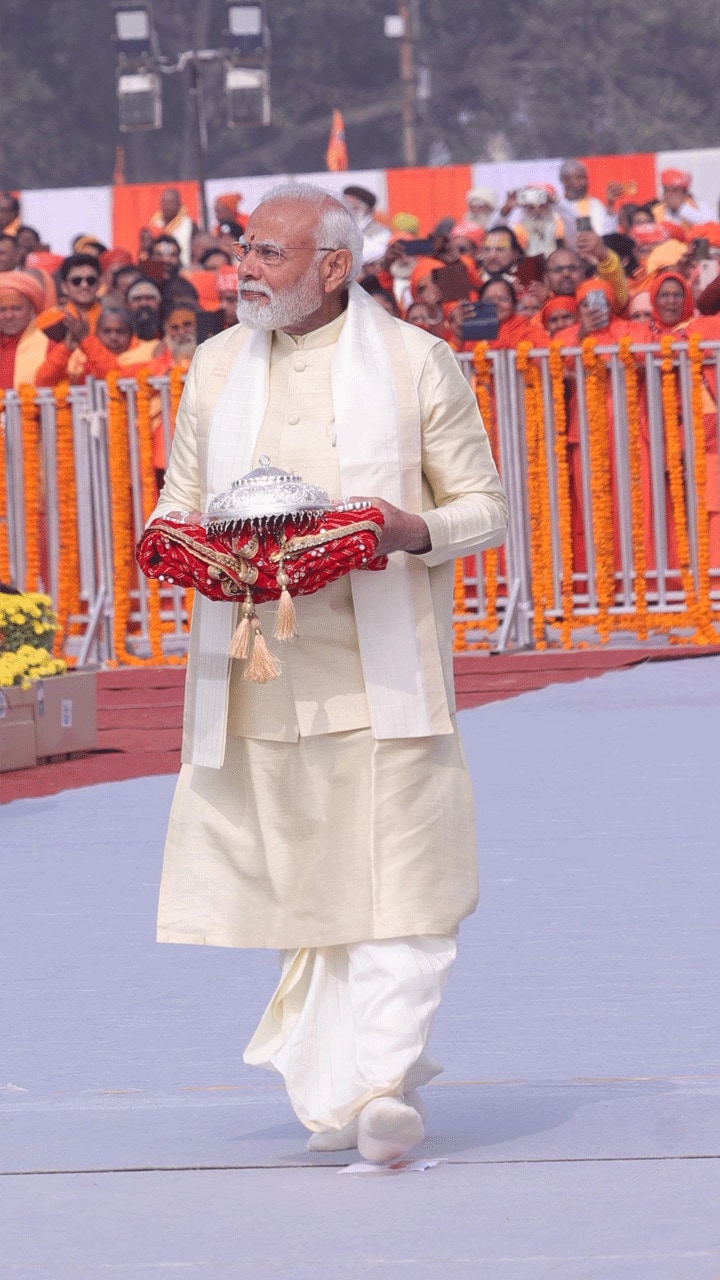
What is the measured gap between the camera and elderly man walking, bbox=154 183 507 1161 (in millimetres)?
4168

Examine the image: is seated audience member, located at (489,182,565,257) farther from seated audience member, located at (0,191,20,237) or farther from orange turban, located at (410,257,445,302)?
seated audience member, located at (0,191,20,237)

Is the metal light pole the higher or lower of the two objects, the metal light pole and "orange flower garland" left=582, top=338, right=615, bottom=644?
the higher

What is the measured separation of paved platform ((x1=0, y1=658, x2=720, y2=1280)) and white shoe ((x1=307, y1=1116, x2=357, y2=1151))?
3cm

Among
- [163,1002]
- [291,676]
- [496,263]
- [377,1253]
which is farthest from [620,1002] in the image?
[496,263]

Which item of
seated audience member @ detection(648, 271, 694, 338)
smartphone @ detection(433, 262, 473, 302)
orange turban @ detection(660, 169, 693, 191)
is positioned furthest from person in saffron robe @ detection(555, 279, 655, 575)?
orange turban @ detection(660, 169, 693, 191)

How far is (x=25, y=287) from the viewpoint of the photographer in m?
14.2

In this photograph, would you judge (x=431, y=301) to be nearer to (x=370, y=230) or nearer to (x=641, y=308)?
(x=641, y=308)

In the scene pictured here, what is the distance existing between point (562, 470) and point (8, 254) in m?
5.88

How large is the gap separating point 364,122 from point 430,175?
29.2 m

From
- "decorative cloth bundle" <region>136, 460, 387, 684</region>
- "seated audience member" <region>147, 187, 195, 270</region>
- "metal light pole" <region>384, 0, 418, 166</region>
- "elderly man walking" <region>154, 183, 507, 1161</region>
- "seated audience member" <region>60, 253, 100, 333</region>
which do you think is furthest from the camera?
"metal light pole" <region>384, 0, 418, 166</region>

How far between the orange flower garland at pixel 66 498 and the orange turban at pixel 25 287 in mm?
1591

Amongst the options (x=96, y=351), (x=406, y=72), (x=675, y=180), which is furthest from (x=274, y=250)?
(x=406, y=72)

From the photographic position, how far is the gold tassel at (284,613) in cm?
404

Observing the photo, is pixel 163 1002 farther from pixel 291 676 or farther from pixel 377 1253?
pixel 377 1253
